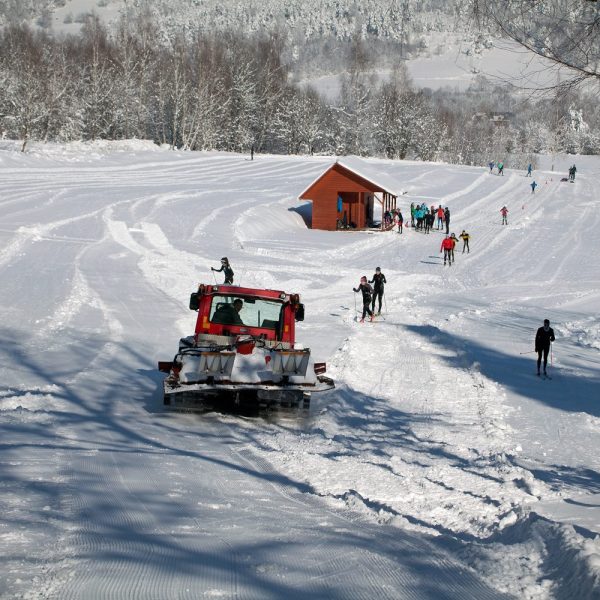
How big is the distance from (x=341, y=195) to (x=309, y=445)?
34.3 meters

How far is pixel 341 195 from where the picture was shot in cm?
4303

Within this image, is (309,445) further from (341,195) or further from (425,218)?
(341,195)

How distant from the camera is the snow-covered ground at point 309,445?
5359mm

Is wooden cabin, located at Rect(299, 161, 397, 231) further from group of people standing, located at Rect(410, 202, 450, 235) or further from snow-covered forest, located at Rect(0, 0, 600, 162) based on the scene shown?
snow-covered forest, located at Rect(0, 0, 600, 162)

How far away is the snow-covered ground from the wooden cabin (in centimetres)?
1105

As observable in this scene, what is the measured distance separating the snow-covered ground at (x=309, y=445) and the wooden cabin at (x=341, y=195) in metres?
11.1

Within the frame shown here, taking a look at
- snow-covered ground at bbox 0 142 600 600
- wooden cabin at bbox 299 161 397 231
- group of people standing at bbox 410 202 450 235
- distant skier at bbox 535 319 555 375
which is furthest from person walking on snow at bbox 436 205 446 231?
distant skier at bbox 535 319 555 375

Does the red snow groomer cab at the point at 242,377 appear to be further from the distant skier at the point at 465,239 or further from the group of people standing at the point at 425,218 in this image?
the group of people standing at the point at 425,218

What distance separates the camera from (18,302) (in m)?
20.0

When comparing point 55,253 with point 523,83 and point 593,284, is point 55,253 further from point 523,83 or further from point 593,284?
point 523,83

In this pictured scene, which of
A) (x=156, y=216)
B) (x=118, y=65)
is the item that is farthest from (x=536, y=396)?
(x=118, y=65)

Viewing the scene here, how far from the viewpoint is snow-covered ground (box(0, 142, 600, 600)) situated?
17.6ft

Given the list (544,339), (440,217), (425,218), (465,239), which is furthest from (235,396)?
(440,217)

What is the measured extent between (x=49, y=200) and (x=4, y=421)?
31.5 m
